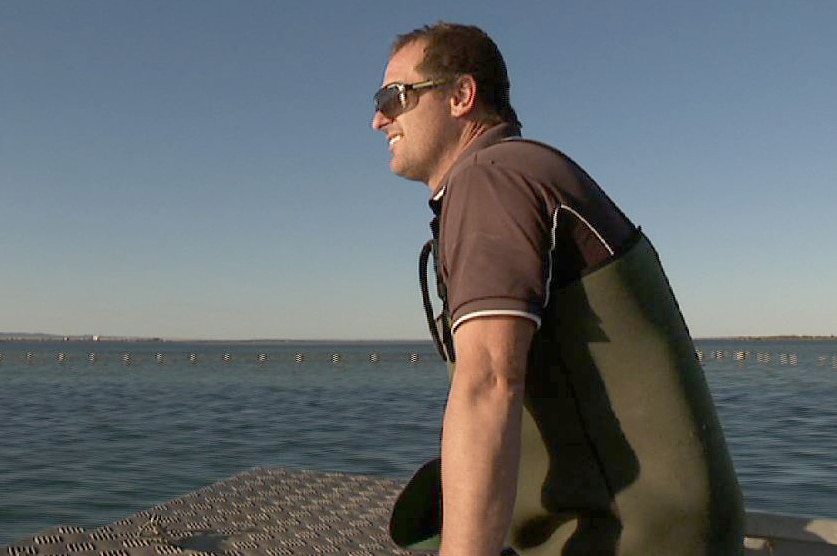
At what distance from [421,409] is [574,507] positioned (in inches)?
1156

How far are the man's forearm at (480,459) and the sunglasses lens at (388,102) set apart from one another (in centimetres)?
75

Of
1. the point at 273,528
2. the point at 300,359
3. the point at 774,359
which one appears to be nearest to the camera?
the point at 273,528

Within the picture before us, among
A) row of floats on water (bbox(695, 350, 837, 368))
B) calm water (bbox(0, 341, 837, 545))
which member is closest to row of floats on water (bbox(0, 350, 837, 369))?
row of floats on water (bbox(695, 350, 837, 368))

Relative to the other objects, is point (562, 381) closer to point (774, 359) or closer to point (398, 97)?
point (398, 97)

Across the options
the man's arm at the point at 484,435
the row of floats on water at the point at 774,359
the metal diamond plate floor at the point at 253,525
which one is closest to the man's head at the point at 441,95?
the man's arm at the point at 484,435

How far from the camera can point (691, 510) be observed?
1.43 meters

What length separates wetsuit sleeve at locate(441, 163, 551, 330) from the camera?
1.25 metres

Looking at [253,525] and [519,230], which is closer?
[519,230]

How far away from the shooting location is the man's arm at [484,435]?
1.22 meters

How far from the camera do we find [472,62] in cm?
163

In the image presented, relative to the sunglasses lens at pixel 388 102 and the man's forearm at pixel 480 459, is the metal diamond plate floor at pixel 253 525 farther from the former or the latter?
the man's forearm at pixel 480 459

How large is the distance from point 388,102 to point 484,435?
2.94 ft

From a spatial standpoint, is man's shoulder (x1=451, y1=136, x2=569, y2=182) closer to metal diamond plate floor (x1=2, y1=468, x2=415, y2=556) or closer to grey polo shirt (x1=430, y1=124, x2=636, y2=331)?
grey polo shirt (x1=430, y1=124, x2=636, y2=331)

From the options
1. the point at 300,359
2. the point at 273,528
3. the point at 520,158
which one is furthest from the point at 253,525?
the point at 300,359
